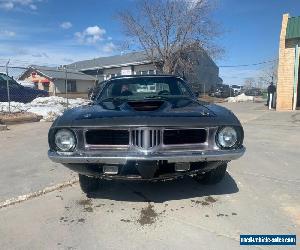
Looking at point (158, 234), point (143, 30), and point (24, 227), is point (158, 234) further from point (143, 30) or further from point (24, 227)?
point (143, 30)

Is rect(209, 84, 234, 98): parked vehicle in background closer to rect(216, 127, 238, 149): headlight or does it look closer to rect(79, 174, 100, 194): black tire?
rect(79, 174, 100, 194): black tire

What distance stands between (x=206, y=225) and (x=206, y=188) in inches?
43.6

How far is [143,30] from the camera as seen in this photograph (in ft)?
102

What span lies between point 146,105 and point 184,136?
2.88 ft

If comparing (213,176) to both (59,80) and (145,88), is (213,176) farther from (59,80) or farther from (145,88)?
(59,80)

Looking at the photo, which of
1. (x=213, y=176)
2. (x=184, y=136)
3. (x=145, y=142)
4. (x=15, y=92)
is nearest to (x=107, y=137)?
(x=145, y=142)

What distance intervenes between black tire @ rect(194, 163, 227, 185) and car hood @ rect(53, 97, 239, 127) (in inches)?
28.4

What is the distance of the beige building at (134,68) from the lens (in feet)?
124

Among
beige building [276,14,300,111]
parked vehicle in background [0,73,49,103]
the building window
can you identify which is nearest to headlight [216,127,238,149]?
parked vehicle in background [0,73,49,103]

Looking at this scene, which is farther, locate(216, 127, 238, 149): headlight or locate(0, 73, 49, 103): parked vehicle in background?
locate(0, 73, 49, 103): parked vehicle in background

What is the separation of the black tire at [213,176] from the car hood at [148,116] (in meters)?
0.72

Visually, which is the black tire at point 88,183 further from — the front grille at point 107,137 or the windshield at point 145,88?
the windshield at point 145,88

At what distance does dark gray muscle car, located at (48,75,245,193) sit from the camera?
3578 mm

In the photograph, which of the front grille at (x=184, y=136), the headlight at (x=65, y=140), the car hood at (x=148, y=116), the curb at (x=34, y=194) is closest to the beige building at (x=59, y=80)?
the curb at (x=34, y=194)
